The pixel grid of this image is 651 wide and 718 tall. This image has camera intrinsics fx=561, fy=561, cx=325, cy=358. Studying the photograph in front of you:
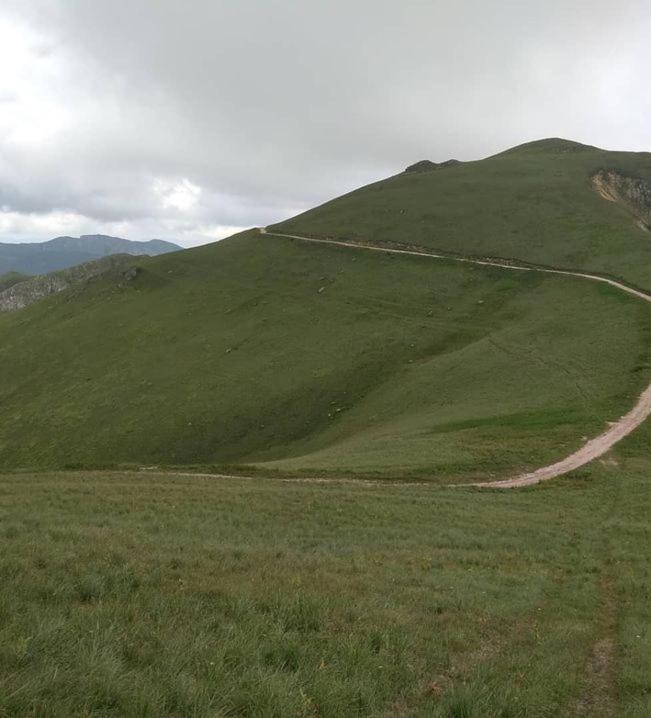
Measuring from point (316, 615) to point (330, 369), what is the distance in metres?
50.9

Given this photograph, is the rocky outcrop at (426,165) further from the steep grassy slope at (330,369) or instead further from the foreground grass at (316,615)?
the foreground grass at (316,615)

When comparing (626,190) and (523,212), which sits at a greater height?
(626,190)

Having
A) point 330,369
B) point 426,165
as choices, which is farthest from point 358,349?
point 426,165

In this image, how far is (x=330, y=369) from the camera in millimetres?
60562

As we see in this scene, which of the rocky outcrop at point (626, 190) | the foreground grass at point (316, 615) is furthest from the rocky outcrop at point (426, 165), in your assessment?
the foreground grass at point (316, 615)

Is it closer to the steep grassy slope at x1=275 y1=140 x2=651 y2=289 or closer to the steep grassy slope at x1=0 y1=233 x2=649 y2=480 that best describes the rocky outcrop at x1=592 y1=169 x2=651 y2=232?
the steep grassy slope at x1=275 y1=140 x2=651 y2=289

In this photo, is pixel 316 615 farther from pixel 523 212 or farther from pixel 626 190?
pixel 626 190

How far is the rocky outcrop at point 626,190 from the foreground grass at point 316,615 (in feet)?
339

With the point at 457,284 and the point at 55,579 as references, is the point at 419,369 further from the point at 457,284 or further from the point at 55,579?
the point at 55,579

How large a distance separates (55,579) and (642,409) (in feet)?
132

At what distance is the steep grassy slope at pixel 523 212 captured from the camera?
83.4 m

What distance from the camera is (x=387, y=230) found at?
329 feet

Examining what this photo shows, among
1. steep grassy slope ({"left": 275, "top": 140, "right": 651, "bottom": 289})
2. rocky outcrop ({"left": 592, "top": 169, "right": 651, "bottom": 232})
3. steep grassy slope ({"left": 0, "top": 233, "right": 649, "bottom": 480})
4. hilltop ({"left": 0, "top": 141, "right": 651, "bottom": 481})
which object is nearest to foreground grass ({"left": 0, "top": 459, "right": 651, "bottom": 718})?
hilltop ({"left": 0, "top": 141, "right": 651, "bottom": 481})

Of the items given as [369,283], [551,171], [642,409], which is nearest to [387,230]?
[369,283]
